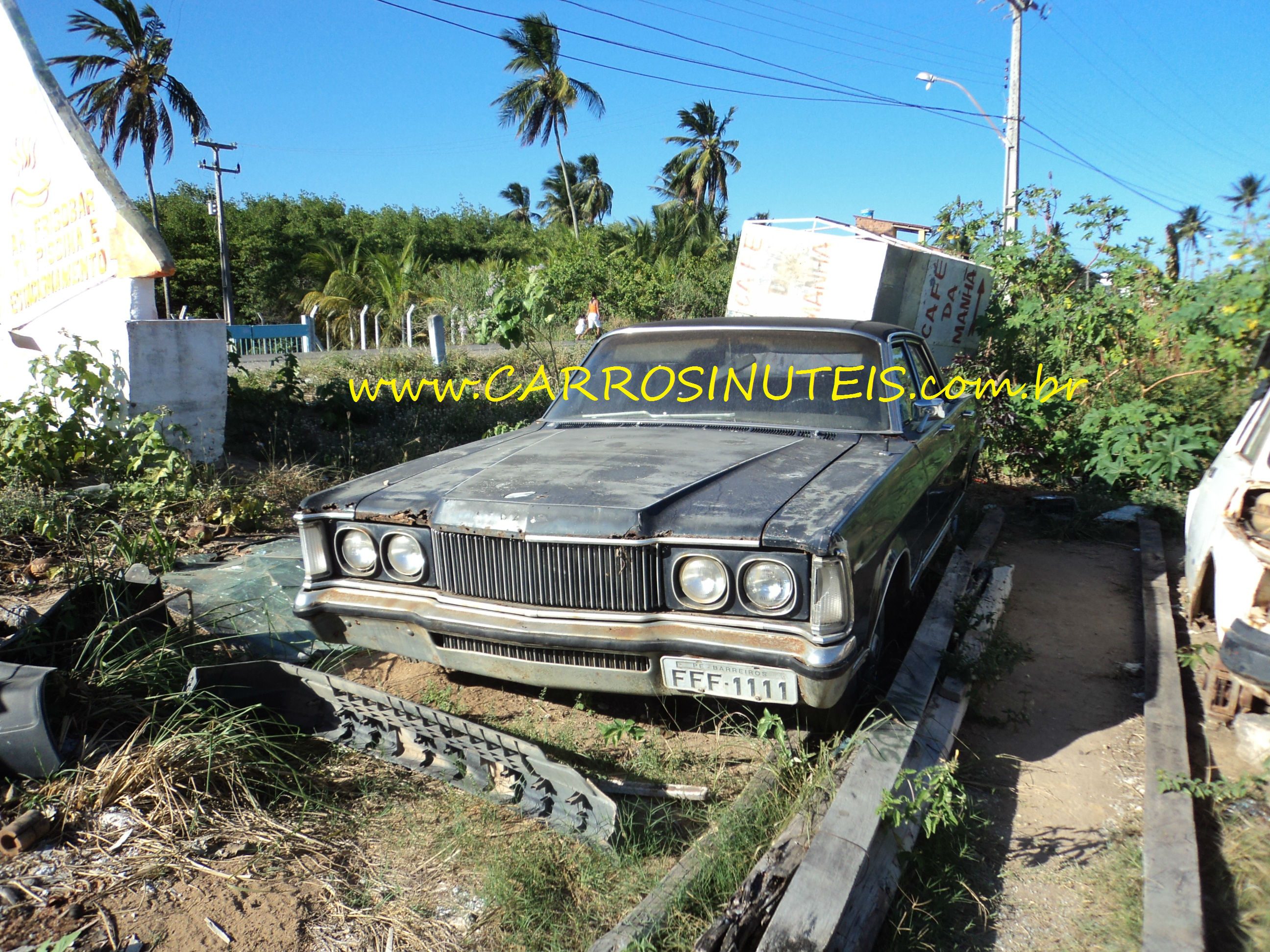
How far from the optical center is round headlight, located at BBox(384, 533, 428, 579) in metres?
3.08

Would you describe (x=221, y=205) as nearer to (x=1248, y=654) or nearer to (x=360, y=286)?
(x=360, y=286)

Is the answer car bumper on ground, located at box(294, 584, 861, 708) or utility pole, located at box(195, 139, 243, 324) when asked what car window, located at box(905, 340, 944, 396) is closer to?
car bumper on ground, located at box(294, 584, 861, 708)

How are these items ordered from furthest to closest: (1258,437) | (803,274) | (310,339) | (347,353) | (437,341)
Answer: (310,339)
(347,353)
(437,341)
(803,274)
(1258,437)

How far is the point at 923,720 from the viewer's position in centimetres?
304

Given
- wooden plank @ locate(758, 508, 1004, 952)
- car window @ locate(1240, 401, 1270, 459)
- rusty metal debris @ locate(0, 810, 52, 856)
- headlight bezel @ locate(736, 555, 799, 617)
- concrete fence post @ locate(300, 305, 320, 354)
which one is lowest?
rusty metal debris @ locate(0, 810, 52, 856)

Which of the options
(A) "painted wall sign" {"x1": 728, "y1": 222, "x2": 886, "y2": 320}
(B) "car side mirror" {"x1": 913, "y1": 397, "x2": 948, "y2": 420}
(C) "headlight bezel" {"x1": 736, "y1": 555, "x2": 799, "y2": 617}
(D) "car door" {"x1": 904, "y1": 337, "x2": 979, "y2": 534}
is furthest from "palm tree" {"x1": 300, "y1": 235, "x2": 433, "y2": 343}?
(C) "headlight bezel" {"x1": 736, "y1": 555, "x2": 799, "y2": 617}

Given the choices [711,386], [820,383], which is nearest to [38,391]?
[711,386]

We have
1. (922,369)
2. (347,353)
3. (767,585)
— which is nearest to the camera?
(767,585)

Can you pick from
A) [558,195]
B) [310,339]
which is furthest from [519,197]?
[310,339]

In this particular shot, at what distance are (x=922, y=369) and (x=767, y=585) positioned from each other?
8.46 ft

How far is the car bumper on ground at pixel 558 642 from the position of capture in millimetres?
2598

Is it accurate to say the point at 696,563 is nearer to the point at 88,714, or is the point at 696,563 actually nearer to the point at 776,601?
the point at 776,601

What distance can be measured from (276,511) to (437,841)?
3.84 m

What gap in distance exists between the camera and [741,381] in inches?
159
